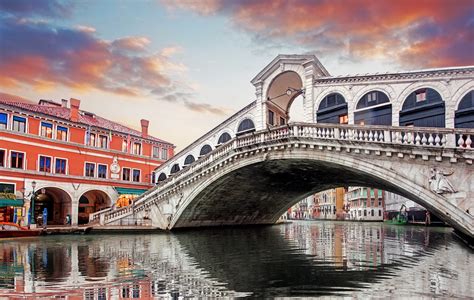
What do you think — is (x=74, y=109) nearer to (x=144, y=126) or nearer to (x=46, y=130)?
(x=46, y=130)

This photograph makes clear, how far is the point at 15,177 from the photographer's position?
2952 centimetres

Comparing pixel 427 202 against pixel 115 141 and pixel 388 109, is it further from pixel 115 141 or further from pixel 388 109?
pixel 115 141

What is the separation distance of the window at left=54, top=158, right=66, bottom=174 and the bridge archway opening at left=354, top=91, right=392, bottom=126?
2431cm

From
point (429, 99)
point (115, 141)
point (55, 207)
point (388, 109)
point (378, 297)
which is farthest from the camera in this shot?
point (115, 141)

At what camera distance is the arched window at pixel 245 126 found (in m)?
30.0

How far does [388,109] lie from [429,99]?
92.0 inches

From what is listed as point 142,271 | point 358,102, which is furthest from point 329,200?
point 142,271

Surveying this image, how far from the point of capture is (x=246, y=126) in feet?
99.9

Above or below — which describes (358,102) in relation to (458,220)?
above

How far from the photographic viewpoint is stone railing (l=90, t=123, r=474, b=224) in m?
16.0

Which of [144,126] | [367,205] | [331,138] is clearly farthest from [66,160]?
[367,205]

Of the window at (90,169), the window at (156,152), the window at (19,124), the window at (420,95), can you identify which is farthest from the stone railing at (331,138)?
the window at (156,152)

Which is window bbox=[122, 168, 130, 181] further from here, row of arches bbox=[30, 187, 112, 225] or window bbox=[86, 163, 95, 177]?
window bbox=[86, 163, 95, 177]

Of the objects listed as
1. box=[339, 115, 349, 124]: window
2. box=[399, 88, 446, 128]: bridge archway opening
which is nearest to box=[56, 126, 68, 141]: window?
box=[339, 115, 349, 124]: window
